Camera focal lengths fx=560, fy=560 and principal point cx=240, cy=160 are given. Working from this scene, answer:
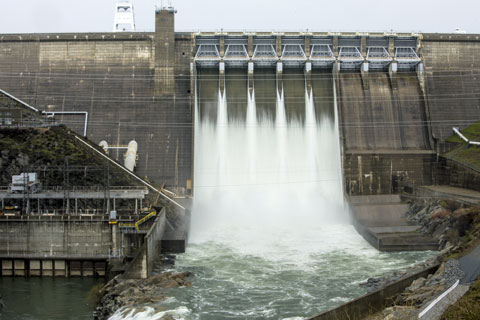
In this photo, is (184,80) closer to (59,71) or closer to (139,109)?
(139,109)

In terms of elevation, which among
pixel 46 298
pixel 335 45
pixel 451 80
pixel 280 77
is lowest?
pixel 46 298

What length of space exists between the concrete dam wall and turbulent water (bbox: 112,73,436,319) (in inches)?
33.3

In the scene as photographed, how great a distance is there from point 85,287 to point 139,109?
15908mm

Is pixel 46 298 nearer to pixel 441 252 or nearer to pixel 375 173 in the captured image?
pixel 441 252

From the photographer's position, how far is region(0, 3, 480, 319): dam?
3388 cm

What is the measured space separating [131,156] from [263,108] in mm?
9107

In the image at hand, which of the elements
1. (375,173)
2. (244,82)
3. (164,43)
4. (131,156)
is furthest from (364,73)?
(131,156)

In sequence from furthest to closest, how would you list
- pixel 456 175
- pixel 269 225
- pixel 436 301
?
pixel 456 175
pixel 269 225
pixel 436 301

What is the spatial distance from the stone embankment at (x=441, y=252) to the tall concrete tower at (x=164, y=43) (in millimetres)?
17591

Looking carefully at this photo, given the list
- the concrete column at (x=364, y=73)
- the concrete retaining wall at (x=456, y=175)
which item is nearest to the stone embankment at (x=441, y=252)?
the concrete retaining wall at (x=456, y=175)

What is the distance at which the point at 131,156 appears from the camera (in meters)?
33.4

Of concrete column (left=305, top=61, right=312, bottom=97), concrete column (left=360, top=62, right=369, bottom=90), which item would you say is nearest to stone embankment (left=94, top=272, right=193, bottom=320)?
concrete column (left=305, top=61, right=312, bottom=97)

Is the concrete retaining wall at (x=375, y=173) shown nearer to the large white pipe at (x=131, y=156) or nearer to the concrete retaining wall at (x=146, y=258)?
the large white pipe at (x=131, y=156)

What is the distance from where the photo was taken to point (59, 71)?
3712 centimetres
